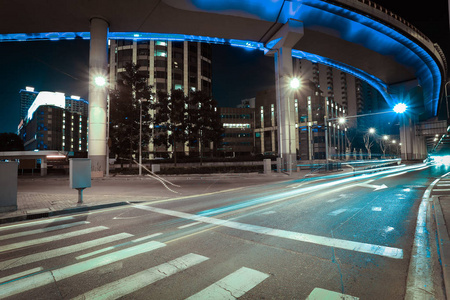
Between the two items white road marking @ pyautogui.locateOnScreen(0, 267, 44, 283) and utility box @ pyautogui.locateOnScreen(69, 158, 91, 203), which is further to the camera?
utility box @ pyautogui.locateOnScreen(69, 158, 91, 203)

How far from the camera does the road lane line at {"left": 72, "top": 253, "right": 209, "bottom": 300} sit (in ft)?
9.83

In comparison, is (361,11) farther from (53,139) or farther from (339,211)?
(53,139)

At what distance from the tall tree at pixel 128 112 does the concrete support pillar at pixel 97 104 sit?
4891mm

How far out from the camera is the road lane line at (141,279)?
300 cm

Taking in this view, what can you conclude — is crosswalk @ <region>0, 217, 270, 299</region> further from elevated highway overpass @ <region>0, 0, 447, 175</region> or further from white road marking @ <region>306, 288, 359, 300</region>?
elevated highway overpass @ <region>0, 0, 447, 175</region>

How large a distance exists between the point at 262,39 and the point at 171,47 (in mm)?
46368

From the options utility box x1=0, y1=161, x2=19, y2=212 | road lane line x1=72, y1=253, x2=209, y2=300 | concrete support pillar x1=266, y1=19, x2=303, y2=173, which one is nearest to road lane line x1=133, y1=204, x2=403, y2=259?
road lane line x1=72, y1=253, x2=209, y2=300

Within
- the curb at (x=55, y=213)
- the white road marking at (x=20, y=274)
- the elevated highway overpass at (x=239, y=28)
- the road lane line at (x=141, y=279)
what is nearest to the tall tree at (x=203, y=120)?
the elevated highway overpass at (x=239, y=28)

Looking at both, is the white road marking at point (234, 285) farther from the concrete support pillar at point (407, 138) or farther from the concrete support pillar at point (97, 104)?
the concrete support pillar at point (407, 138)

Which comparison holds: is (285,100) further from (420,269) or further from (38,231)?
(38,231)

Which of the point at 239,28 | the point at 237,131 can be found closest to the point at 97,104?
the point at 239,28

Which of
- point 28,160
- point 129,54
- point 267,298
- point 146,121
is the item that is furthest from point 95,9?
point 129,54

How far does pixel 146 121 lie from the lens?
31906mm

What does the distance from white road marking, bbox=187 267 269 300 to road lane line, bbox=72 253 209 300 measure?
71 centimetres
